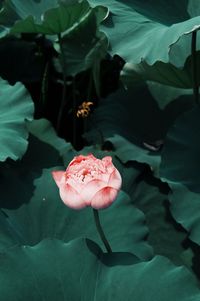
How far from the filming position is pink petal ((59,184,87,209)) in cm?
127

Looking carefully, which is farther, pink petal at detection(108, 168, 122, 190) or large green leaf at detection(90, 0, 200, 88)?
large green leaf at detection(90, 0, 200, 88)

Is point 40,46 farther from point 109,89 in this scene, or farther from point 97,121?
point 97,121

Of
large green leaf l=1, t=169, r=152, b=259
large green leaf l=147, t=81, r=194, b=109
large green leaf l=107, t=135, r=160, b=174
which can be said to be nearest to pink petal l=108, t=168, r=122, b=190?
large green leaf l=1, t=169, r=152, b=259

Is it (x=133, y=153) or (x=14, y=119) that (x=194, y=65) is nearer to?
(x=133, y=153)

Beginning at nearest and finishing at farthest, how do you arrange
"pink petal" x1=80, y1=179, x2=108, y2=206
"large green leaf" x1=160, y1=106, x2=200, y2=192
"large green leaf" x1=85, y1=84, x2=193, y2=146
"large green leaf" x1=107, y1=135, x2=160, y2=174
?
"pink petal" x1=80, y1=179, x2=108, y2=206
"large green leaf" x1=160, y1=106, x2=200, y2=192
"large green leaf" x1=107, y1=135, x2=160, y2=174
"large green leaf" x1=85, y1=84, x2=193, y2=146

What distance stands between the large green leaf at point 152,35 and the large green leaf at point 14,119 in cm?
33

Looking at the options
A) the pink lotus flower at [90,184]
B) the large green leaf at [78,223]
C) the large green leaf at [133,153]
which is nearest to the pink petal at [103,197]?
the pink lotus flower at [90,184]

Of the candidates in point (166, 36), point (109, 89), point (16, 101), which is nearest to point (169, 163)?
point (166, 36)

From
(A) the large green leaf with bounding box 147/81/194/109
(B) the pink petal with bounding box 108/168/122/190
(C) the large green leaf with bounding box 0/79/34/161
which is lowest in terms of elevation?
(A) the large green leaf with bounding box 147/81/194/109

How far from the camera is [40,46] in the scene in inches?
102

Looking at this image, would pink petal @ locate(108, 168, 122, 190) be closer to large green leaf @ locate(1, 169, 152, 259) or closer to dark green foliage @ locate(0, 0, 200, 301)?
→ dark green foliage @ locate(0, 0, 200, 301)

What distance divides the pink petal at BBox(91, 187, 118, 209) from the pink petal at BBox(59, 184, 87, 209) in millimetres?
23

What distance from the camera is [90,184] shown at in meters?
1.26

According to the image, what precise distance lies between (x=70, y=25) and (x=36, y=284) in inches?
38.7
